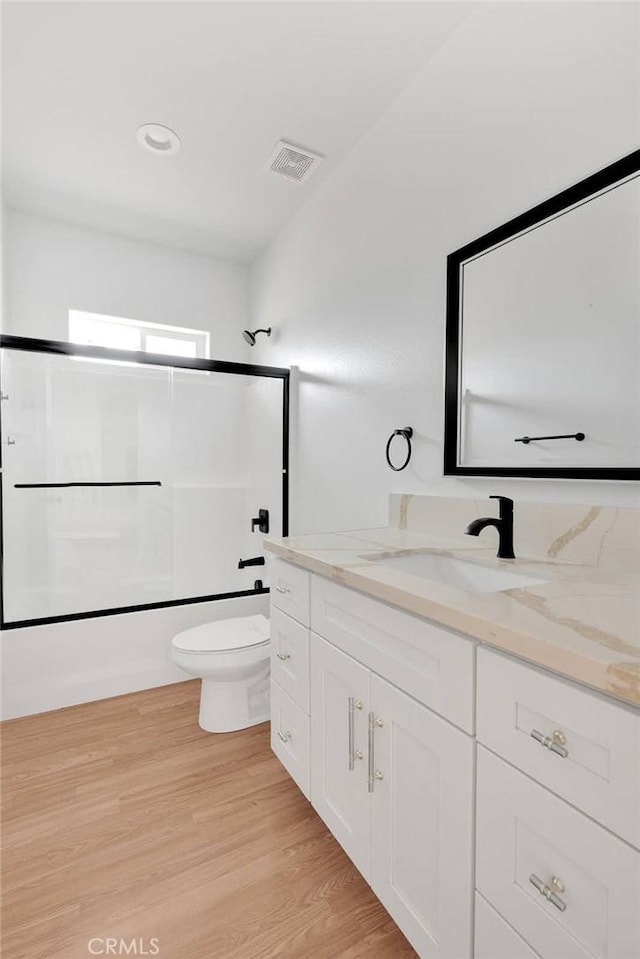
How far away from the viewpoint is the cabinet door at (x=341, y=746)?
3.69 ft

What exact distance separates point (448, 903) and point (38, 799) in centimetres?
145

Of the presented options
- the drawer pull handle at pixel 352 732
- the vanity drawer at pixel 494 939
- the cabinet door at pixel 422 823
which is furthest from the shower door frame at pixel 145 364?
the vanity drawer at pixel 494 939

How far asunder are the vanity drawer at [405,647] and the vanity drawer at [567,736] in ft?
0.14

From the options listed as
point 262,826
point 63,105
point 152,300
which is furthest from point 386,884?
point 152,300

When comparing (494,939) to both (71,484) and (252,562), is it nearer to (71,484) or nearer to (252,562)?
(252,562)

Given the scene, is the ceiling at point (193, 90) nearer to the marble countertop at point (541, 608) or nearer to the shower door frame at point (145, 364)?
the shower door frame at point (145, 364)

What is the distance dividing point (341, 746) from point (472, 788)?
51 cm

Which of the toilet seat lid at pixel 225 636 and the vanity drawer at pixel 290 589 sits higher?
the vanity drawer at pixel 290 589

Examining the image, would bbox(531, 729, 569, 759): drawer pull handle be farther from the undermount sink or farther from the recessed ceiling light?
the recessed ceiling light

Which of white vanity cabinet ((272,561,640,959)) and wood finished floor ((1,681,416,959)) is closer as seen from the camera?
white vanity cabinet ((272,561,640,959))

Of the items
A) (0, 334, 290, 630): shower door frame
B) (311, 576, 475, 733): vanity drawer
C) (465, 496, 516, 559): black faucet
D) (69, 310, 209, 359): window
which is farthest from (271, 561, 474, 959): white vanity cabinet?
(69, 310, 209, 359): window

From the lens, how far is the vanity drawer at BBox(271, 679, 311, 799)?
1.40m

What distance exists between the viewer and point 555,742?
648 millimetres

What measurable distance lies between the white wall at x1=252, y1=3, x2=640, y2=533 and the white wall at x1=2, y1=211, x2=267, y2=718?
2.05ft
